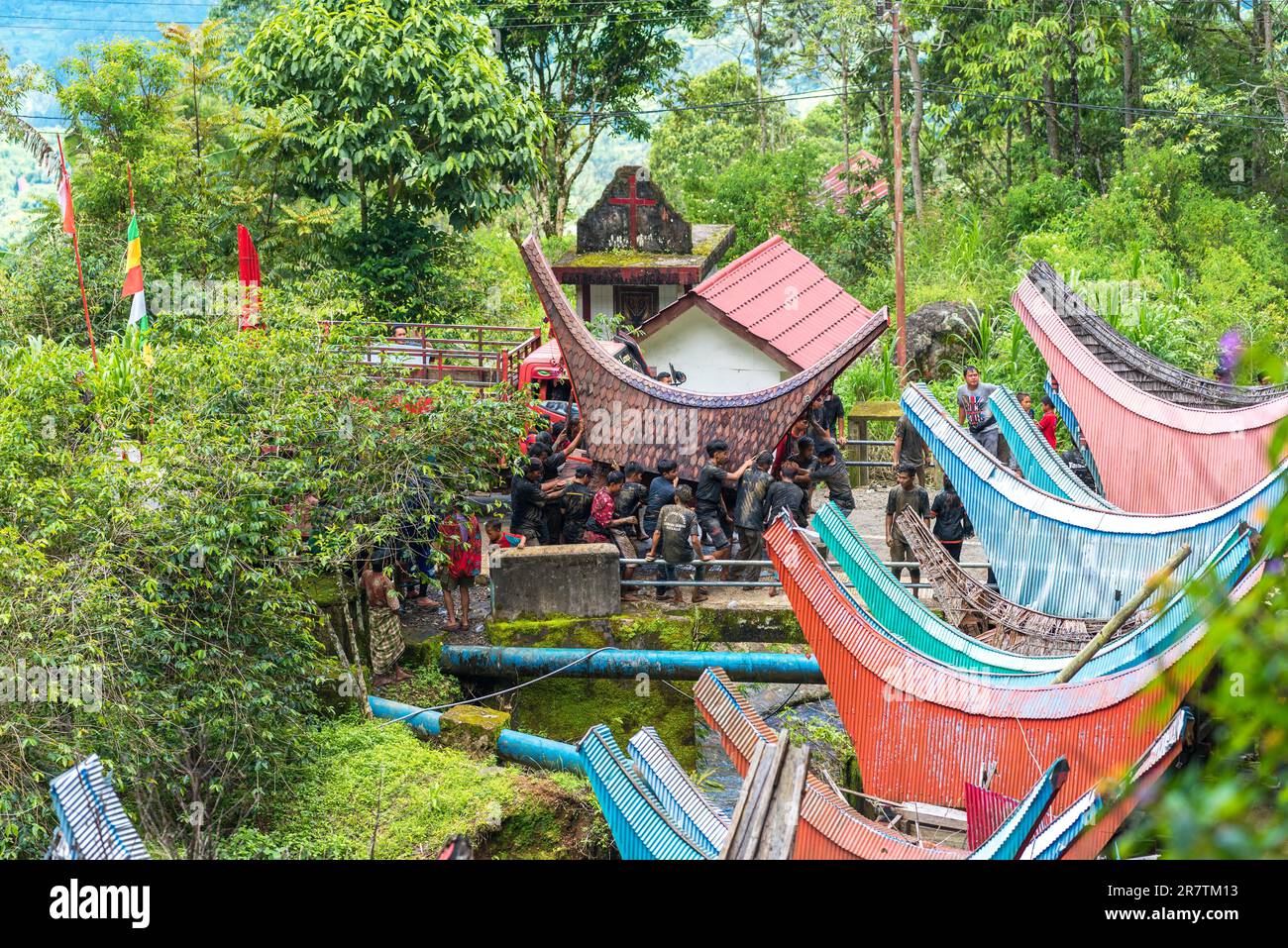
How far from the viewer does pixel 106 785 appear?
6309mm

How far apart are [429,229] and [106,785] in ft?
51.5

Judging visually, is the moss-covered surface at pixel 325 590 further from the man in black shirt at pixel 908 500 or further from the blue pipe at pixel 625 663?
the man in black shirt at pixel 908 500

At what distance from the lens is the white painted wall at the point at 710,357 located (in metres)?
19.3

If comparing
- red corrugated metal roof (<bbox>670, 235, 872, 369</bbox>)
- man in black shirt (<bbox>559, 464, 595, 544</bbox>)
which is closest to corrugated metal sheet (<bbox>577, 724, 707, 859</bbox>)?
man in black shirt (<bbox>559, 464, 595, 544</bbox>)

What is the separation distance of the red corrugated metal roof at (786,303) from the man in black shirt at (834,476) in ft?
19.6

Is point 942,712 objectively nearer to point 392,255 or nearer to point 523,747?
point 523,747

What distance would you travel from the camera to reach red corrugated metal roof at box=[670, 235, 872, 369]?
1891cm

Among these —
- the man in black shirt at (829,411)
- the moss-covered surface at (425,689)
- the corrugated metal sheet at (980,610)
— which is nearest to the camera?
the corrugated metal sheet at (980,610)

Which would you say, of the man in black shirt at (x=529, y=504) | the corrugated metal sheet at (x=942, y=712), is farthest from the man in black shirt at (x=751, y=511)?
the corrugated metal sheet at (x=942, y=712)

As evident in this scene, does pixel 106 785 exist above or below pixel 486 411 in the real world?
below

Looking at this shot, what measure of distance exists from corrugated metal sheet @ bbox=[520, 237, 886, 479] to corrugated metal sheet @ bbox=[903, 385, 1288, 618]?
1.41m

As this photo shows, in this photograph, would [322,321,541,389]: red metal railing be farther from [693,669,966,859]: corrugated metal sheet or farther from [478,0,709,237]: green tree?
[478,0,709,237]: green tree
